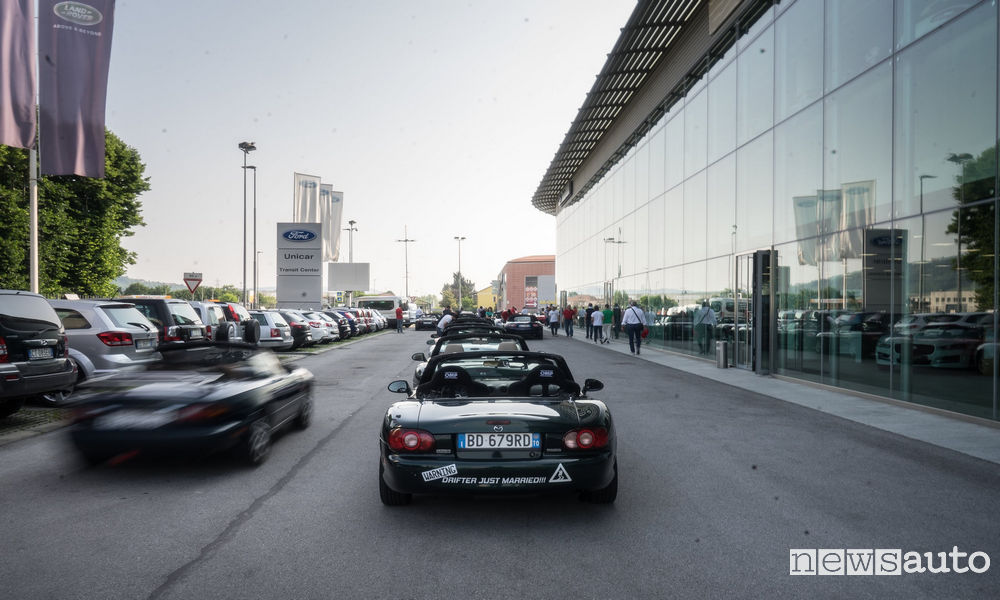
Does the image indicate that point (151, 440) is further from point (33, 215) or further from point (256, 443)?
point (33, 215)

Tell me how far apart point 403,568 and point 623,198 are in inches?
1195

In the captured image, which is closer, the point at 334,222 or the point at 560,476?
the point at 560,476

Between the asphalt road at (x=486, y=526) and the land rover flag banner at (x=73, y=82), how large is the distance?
781 cm

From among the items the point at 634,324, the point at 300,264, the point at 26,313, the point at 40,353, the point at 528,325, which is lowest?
the point at 528,325

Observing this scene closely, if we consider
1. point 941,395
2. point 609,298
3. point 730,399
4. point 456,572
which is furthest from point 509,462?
point 609,298

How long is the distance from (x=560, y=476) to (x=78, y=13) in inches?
550

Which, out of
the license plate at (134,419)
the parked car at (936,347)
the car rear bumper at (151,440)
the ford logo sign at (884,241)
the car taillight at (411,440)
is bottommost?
the car rear bumper at (151,440)

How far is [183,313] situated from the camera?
509 inches

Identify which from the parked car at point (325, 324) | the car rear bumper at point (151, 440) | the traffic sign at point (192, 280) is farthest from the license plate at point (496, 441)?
the parked car at point (325, 324)

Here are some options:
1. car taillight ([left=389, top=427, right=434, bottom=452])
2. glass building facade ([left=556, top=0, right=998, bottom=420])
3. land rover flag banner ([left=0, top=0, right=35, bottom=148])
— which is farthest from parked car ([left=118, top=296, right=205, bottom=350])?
glass building facade ([left=556, top=0, right=998, bottom=420])

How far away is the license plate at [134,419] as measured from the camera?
17.9 feet

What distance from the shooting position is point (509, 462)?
4277 mm

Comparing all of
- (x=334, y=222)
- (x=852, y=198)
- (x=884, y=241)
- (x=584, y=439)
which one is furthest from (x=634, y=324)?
(x=334, y=222)

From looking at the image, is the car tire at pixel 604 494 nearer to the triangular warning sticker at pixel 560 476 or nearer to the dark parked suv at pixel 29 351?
the triangular warning sticker at pixel 560 476
